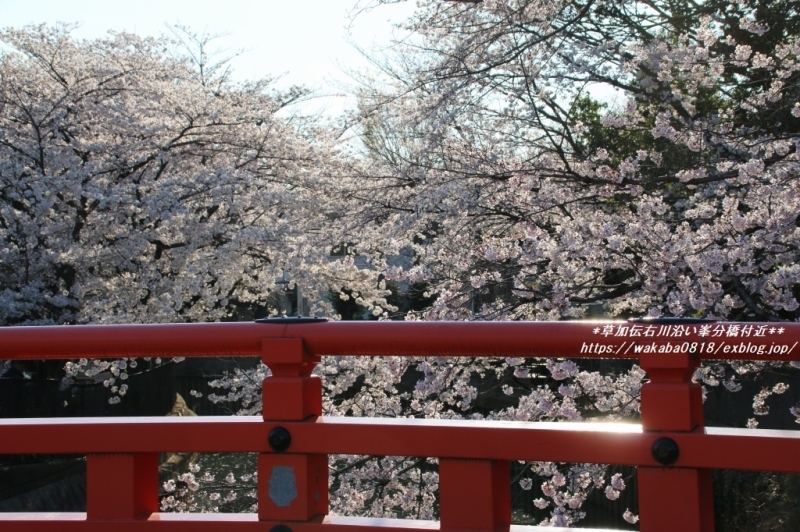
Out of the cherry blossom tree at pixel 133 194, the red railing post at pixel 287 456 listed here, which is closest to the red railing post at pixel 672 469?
the red railing post at pixel 287 456

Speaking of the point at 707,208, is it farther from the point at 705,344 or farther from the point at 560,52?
the point at 705,344

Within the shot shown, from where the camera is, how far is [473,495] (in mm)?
2355

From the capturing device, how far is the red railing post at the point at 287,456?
97.8 inches

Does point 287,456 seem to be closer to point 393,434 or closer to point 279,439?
point 279,439

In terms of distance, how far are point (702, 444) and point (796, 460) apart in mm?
218

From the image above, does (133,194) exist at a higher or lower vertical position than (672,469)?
higher

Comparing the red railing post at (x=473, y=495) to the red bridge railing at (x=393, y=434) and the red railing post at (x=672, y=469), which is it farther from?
the red railing post at (x=672, y=469)

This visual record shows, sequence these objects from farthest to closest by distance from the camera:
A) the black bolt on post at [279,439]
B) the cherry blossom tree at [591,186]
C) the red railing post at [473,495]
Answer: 1. the cherry blossom tree at [591,186]
2. the black bolt on post at [279,439]
3. the red railing post at [473,495]

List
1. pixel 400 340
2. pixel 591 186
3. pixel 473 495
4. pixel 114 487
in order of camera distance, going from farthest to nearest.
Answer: pixel 591 186
pixel 114 487
pixel 400 340
pixel 473 495

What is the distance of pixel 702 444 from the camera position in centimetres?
213

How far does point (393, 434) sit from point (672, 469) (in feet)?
2.55

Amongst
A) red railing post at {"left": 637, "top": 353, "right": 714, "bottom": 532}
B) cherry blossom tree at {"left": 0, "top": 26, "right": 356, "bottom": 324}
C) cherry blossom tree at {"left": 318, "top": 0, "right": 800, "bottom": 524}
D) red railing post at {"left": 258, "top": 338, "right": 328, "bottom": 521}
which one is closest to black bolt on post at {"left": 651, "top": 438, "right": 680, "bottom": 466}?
red railing post at {"left": 637, "top": 353, "right": 714, "bottom": 532}

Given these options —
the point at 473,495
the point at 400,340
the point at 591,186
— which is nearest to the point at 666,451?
the point at 473,495

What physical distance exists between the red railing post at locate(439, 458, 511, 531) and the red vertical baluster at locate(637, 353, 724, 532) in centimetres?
39
